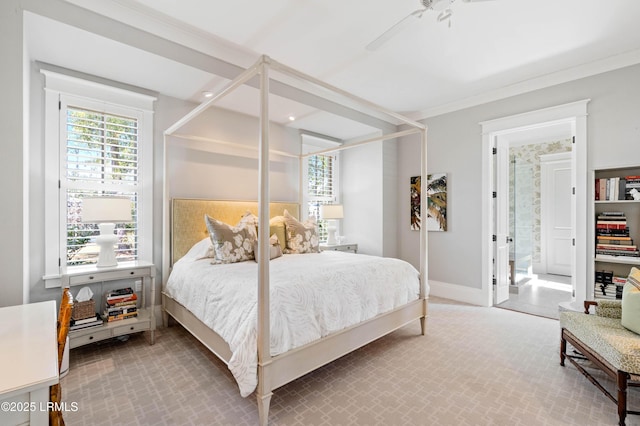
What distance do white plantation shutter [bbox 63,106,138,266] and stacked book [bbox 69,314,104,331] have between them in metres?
0.61

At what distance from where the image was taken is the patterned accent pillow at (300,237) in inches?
141

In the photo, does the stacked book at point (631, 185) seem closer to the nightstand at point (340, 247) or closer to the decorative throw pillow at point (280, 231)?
the nightstand at point (340, 247)

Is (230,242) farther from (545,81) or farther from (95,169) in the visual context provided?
(545,81)

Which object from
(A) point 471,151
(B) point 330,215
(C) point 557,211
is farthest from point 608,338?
(C) point 557,211

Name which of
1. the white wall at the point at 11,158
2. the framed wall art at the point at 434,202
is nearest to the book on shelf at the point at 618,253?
the framed wall art at the point at 434,202

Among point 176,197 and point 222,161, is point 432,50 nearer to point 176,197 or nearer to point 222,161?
point 222,161

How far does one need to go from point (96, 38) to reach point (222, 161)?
70.1 inches

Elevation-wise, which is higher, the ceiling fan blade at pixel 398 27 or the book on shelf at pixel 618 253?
the ceiling fan blade at pixel 398 27

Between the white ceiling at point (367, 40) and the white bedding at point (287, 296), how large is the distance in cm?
195

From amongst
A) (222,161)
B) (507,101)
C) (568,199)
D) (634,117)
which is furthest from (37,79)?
(568,199)

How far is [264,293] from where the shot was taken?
1749 mm

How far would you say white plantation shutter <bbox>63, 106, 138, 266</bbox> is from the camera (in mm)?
2809

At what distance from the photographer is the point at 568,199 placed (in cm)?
584

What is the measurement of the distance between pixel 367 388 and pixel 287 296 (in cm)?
96
